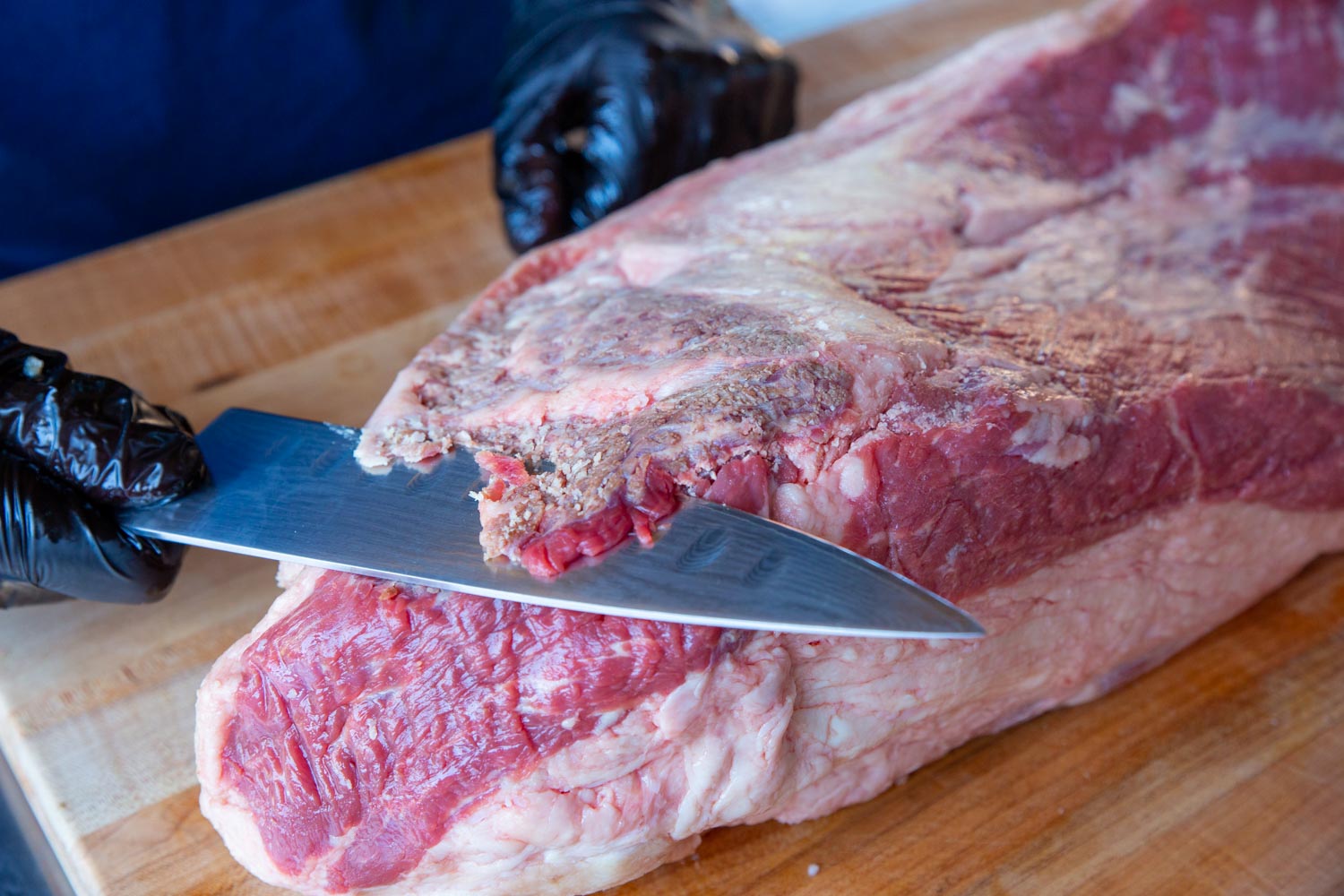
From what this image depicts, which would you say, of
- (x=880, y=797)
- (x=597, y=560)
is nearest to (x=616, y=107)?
(x=597, y=560)

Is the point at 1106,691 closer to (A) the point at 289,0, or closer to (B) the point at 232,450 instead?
(B) the point at 232,450

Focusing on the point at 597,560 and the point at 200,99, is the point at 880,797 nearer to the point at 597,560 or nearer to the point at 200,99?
the point at 597,560

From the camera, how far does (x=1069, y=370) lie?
6.78 feet

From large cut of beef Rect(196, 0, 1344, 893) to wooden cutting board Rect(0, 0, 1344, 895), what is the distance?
0.31 ft

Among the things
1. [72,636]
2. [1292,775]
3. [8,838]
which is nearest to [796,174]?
[1292,775]

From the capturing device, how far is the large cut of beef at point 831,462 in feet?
5.59

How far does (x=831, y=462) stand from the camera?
181cm

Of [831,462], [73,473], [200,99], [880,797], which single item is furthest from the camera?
[200,99]

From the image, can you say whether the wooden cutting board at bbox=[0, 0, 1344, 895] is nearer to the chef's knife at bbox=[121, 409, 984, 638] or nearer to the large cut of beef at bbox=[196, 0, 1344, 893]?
the large cut of beef at bbox=[196, 0, 1344, 893]

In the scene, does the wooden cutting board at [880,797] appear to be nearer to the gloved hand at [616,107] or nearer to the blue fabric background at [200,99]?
the gloved hand at [616,107]

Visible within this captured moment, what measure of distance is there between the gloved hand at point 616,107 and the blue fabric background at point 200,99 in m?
0.78

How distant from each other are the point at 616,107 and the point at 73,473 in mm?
1722

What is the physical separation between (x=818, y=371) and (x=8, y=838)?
6.37 feet

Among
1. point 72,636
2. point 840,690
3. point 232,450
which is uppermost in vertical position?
point 232,450
